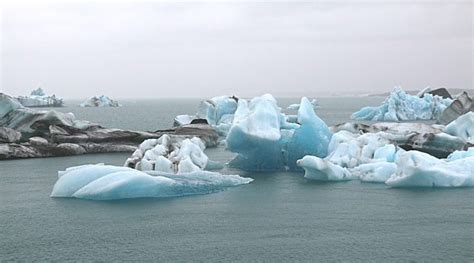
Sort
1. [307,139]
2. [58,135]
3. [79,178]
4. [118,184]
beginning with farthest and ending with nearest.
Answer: [58,135]
[307,139]
[79,178]
[118,184]

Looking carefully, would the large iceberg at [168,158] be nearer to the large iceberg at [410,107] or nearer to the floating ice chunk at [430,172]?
the floating ice chunk at [430,172]

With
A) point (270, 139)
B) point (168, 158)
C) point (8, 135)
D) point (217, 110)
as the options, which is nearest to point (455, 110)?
point (217, 110)

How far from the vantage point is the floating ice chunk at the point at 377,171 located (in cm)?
1683

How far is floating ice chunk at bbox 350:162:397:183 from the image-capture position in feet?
55.2

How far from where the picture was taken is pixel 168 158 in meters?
18.0

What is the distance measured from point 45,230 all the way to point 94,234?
42.3 inches

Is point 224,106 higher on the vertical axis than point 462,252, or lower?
higher

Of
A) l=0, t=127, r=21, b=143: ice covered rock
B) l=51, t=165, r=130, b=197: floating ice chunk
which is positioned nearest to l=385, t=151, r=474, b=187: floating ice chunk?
l=51, t=165, r=130, b=197: floating ice chunk

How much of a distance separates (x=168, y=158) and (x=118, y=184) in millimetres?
3937

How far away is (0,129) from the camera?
26.4 m

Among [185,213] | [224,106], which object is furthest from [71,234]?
[224,106]

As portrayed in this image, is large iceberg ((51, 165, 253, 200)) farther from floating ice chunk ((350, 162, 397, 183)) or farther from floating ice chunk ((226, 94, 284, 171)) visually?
floating ice chunk ((350, 162, 397, 183))

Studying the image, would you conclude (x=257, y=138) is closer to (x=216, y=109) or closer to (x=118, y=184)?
(x=118, y=184)

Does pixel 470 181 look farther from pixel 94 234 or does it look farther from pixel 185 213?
pixel 94 234
